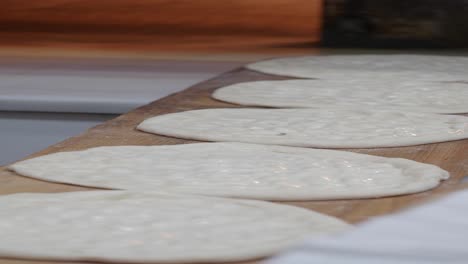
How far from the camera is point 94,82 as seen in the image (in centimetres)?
229

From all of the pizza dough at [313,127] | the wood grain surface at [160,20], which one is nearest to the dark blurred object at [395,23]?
the wood grain surface at [160,20]

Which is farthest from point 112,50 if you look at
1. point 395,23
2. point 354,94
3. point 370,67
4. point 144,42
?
point 354,94

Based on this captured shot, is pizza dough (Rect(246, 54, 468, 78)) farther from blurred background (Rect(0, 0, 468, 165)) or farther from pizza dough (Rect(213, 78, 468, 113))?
blurred background (Rect(0, 0, 468, 165))

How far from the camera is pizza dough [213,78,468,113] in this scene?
5.57 ft

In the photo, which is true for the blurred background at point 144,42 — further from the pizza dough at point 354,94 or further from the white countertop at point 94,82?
the pizza dough at point 354,94

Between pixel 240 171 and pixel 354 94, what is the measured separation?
0.71m

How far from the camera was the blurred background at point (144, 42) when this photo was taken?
207 centimetres

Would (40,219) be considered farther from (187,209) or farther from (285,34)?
(285,34)

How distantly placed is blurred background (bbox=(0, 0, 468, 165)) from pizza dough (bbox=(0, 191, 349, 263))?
1.05 metres

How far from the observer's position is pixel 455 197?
0.68 m

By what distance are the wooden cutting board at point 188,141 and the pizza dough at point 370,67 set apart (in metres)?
0.26

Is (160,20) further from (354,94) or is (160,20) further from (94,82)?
(354,94)

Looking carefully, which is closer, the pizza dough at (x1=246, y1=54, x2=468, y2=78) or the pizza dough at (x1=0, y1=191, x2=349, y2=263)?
the pizza dough at (x1=0, y1=191, x2=349, y2=263)

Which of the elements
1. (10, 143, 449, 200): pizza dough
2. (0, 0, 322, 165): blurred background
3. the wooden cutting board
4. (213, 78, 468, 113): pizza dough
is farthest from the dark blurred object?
(10, 143, 449, 200): pizza dough
